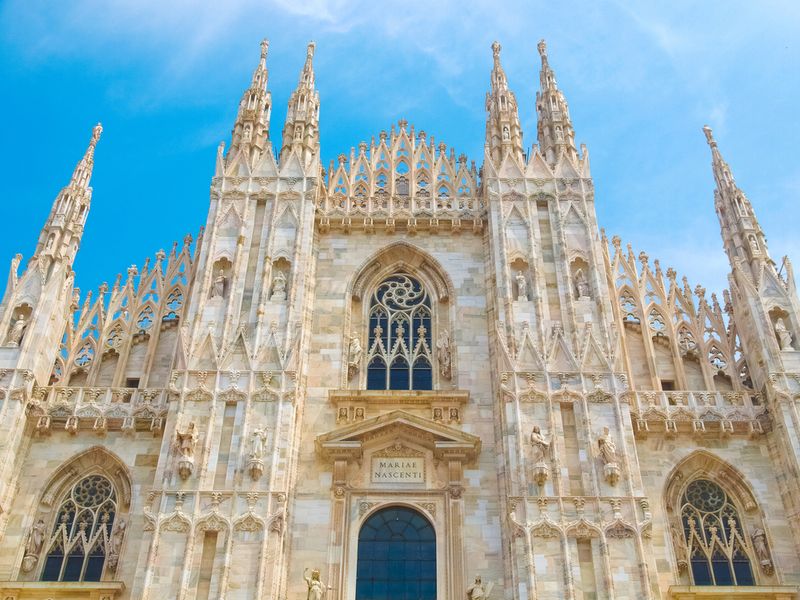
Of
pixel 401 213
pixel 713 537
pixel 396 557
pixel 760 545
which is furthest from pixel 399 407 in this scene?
pixel 760 545

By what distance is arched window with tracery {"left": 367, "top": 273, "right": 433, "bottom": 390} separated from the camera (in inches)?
760

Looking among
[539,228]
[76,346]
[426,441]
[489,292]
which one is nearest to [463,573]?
[426,441]

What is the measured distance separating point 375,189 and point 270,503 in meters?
9.65

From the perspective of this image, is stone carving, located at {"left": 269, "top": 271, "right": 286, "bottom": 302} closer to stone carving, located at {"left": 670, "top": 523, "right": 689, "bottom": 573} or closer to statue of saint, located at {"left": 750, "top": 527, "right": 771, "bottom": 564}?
stone carving, located at {"left": 670, "top": 523, "right": 689, "bottom": 573}

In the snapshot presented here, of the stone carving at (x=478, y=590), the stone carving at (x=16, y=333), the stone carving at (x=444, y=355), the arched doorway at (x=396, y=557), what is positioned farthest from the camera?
the stone carving at (x=444, y=355)

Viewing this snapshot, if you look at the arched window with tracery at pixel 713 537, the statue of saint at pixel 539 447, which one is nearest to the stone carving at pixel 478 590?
the statue of saint at pixel 539 447

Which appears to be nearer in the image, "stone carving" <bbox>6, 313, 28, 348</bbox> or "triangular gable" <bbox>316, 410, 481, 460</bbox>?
"triangular gable" <bbox>316, 410, 481, 460</bbox>

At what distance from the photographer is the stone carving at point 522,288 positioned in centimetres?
1919

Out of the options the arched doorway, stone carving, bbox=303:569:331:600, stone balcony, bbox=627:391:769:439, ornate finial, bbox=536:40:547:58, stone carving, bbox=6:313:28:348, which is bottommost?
stone carving, bbox=303:569:331:600

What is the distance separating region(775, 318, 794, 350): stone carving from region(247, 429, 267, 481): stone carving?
10.8 m

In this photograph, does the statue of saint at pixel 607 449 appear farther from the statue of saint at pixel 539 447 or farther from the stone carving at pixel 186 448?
the stone carving at pixel 186 448

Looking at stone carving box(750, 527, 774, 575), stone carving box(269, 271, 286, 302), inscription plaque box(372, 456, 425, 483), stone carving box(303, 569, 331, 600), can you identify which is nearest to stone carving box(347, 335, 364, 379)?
stone carving box(269, 271, 286, 302)

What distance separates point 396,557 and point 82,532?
6.10 m

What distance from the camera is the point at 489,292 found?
2011cm
